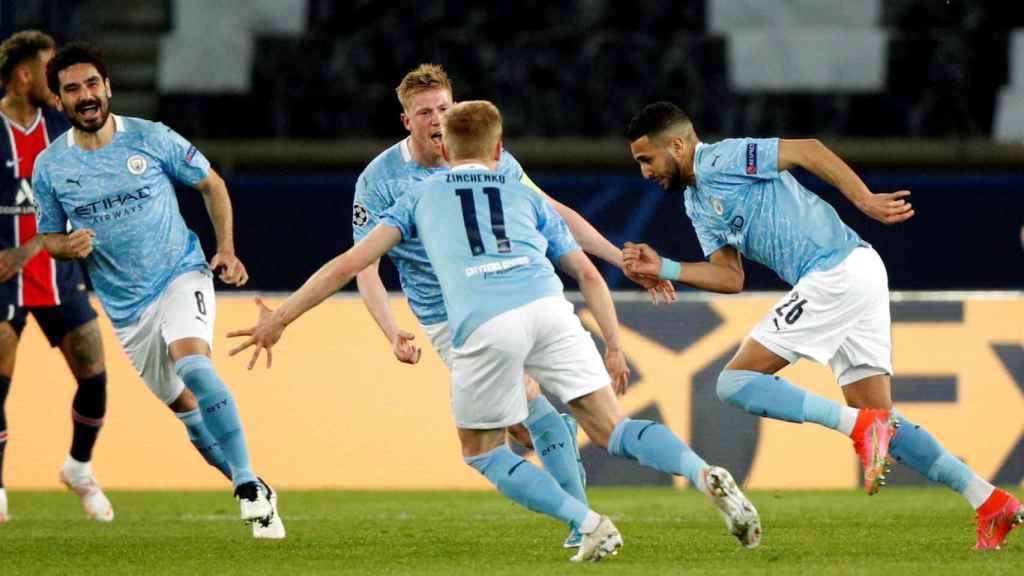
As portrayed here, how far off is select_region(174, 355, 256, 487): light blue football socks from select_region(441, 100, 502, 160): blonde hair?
1833mm

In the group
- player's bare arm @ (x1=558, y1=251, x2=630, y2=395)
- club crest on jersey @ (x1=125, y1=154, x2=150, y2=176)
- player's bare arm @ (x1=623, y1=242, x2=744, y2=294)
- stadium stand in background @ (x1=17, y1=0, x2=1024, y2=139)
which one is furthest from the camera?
stadium stand in background @ (x1=17, y1=0, x2=1024, y2=139)

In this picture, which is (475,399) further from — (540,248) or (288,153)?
(288,153)

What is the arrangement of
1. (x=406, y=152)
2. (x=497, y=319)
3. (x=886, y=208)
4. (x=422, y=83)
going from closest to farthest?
(x=497, y=319)
(x=886, y=208)
(x=422, y=83)
(x=406, y=152)

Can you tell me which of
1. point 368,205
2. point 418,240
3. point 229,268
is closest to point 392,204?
point 368,205

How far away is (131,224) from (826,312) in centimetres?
291

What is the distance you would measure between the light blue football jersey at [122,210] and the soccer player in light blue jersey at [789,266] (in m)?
2.12

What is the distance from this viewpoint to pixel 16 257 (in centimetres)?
834

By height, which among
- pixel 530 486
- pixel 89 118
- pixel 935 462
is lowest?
pixel 935 462

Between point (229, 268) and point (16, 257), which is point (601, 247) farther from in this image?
point (16, 257)

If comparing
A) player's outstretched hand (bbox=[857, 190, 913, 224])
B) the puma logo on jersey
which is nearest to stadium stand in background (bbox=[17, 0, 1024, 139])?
the puma logo on jersey

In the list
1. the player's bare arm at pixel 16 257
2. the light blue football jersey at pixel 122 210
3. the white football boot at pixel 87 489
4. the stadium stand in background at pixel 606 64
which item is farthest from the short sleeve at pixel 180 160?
the stadium stand in background at pixel 606 64

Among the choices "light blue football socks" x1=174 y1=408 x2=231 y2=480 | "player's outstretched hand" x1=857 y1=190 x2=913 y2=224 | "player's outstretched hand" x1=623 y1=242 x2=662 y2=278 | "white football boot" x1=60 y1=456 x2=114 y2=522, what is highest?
"player's outstretched hand" x1=857 y1=190 x2=913 y2=224

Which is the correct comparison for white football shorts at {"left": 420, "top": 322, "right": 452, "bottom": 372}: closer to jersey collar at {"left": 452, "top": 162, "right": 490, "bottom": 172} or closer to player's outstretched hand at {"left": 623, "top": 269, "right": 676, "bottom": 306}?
player's outstretched hand at {"left": 623, "top": 269, "right": 676, "bottom": 306}

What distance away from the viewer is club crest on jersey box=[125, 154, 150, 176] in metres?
7.78
